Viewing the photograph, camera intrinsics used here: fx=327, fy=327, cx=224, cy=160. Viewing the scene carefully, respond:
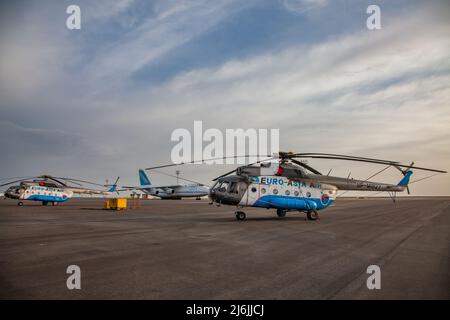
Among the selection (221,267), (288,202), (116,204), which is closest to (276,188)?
(288,202)

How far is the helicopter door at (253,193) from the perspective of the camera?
21125mm

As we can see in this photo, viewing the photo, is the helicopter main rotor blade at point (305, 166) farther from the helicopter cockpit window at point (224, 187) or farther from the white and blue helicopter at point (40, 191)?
the white and blue helicopter at point (40, 191)

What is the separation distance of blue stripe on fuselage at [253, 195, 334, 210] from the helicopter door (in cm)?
26

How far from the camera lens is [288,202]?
855 inches

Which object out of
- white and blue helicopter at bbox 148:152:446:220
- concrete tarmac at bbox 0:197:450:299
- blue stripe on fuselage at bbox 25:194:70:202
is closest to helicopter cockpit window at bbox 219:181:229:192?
white and blue helicopter at bbox 148:152:446:220

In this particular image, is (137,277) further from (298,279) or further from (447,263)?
(447,263)

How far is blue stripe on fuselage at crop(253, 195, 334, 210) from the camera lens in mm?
21375

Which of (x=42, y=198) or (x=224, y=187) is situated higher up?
(x=224, y=187)

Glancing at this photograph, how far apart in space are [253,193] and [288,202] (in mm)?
2508

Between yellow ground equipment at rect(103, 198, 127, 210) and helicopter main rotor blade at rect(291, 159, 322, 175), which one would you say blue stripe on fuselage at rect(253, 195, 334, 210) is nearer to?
helicopter main rotor blade at rect(291, 159, 322, 175)

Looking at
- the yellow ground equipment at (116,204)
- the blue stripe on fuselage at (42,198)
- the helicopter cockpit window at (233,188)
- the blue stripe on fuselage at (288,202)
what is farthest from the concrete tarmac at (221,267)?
the blue stripe on fuselage at (42,198)

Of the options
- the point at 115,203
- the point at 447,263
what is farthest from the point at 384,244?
the point at 115,203

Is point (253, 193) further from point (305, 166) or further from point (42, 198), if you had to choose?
point (42, 198)

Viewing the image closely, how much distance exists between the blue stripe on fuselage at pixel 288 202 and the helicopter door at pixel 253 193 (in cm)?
26
